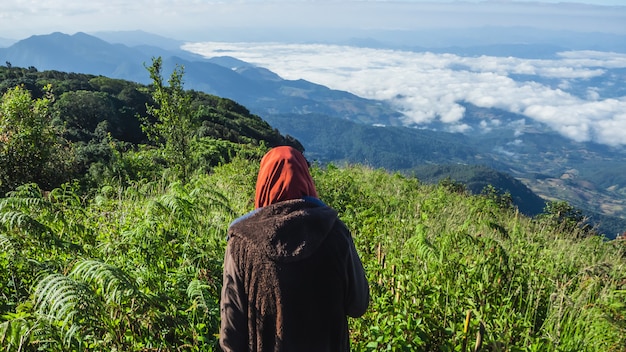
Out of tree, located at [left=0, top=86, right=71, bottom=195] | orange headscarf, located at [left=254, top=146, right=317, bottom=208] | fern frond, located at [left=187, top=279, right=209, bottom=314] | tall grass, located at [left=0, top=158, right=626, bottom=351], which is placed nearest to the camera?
orange headscarf, located at [left=254, top=146, right=317, bottom=208]

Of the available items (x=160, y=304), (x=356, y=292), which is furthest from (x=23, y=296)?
(x=356, y=292)

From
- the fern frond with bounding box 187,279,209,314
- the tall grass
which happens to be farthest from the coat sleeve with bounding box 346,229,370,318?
the fern frond with bounding box 187,279,209,314

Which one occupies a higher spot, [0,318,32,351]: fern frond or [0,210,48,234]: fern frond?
[0,210,48,234]: fern frond

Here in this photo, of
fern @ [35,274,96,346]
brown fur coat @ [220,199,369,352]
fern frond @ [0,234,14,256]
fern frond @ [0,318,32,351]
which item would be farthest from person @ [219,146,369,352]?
fern frond @ [0,234,14,256]

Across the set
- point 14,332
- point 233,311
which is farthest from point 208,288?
point 14,332

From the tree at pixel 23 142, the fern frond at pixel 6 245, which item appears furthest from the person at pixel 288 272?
the tree at pixel 23 142

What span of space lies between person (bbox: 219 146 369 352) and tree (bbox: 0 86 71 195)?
827 centimetres

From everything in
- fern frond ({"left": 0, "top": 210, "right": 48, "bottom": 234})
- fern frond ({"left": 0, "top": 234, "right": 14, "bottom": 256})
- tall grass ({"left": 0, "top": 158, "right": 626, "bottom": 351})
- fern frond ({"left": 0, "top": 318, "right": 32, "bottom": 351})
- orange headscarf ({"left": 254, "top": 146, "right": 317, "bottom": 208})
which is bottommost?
tall grass ({"left": 0, "top": 158, "right": 626, "bottom": 351})

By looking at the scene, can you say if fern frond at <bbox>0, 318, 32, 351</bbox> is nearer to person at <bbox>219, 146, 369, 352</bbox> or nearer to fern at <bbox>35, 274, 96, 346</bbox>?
fern at <bbox>35, 274, 96, 346</bbox>

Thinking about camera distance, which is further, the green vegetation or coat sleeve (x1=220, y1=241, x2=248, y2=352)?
the green vegetation

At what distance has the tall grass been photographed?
2.38m

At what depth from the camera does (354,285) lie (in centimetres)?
202

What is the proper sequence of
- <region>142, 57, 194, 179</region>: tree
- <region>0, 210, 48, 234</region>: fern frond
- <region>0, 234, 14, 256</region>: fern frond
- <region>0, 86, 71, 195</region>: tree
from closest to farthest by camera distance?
<region>0, 234, 14, 256</region>: fern frond, <region>0, 210, 48, 234</region>: fern frond, <region>0, 86, 71, 195</region>: tree, <region>142, 57, 194, 179</region>: tree

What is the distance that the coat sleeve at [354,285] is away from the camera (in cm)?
199
